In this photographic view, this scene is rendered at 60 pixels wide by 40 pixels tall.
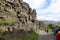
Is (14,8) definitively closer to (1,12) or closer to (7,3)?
(7,3)

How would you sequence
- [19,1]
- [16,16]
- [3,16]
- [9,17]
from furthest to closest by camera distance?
[19,1]
[16,16]
[9,17]
[3,16]

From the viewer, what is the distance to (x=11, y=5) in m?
69.8

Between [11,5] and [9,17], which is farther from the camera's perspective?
[11,5]

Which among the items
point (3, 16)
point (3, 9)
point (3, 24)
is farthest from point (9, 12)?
point (3, 24)

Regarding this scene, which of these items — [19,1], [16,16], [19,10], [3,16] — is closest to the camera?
[3,16]

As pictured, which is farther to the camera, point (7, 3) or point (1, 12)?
point (7, 3)

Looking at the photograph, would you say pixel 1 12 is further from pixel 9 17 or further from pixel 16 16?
pixel 16 16

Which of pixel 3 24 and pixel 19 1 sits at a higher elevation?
pixel 19 1

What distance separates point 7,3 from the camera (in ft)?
224

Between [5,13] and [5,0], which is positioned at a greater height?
[5,0]

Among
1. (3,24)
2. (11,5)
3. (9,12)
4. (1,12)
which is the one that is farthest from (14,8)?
(3,24)

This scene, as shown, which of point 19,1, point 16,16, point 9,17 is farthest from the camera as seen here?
point 19,1

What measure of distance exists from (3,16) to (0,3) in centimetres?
822

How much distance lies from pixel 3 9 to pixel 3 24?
1497 cm
